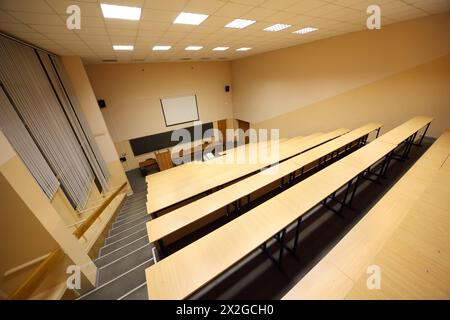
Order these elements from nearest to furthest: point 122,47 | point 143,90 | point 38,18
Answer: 1. point 38,18
2. point 122,47
3. point 143,90

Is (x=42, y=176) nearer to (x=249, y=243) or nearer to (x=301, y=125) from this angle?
(x=249, y=243)

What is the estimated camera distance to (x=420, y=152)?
4074 millimetres

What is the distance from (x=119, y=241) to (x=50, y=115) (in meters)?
2.80

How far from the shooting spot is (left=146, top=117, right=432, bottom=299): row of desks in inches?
56.6

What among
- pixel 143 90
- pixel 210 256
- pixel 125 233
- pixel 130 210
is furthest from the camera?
pixel 143 90

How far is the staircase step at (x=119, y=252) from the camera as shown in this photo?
266 cm

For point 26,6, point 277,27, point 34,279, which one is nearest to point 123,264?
point 34,279

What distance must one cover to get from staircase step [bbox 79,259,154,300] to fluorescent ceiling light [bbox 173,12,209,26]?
380cm

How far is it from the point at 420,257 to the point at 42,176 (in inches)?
177

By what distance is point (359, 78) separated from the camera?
488cm

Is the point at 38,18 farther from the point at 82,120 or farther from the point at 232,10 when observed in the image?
the point at 82,120

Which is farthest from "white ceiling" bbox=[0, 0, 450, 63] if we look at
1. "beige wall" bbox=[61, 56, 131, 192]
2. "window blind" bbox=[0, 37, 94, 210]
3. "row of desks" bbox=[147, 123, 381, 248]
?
"row of desks" bbox=[147, 123, 381, 248]

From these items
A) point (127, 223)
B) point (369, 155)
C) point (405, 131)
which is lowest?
point (127, 223)

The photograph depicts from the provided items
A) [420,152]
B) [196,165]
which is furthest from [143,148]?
[420,152]
